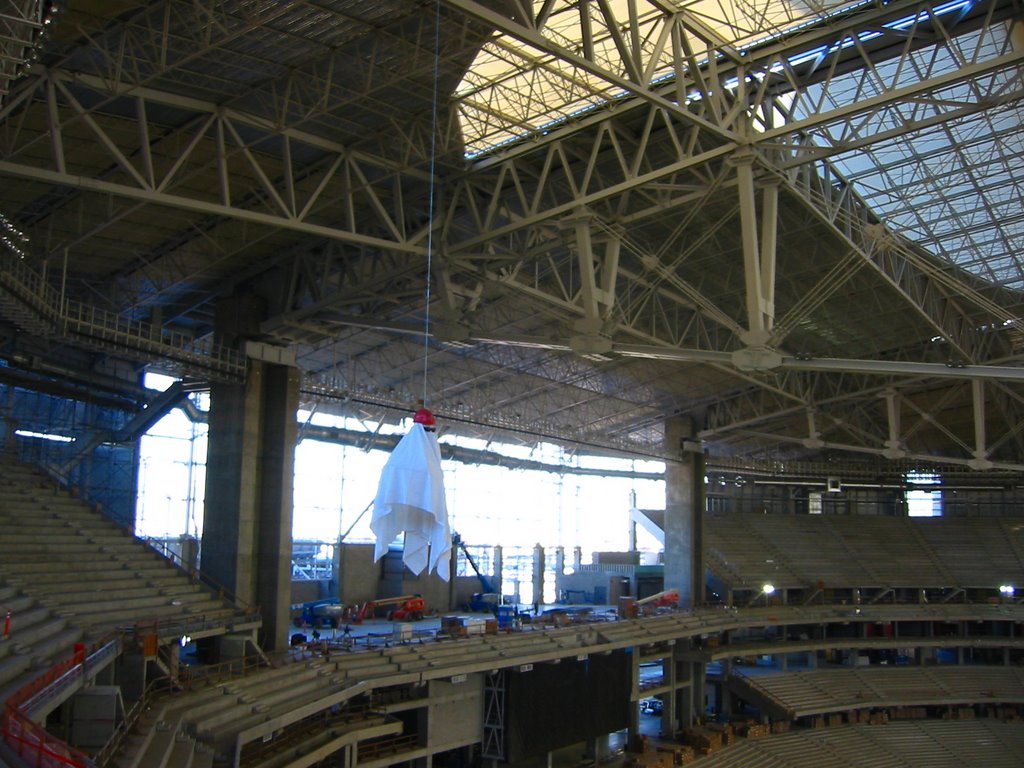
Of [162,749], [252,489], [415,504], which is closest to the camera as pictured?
[415,504]

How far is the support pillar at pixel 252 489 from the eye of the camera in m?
28.2

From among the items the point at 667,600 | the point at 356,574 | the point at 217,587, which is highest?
the point at 217,587

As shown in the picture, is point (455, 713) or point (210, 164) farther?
point (455, 713)

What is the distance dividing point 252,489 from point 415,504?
19.9 metres

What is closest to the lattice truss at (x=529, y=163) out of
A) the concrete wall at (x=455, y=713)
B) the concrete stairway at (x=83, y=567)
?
the concrete stairway at (x=83, y=567)

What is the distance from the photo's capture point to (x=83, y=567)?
23.7m

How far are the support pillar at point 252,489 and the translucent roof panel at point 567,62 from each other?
10.4m

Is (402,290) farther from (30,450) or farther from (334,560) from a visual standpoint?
(334,560)

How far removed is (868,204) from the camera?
30.3 m

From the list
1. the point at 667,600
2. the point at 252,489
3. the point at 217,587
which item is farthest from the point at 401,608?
the point at 252,489

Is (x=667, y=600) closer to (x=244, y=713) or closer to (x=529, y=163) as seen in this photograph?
(x=529, y=163)

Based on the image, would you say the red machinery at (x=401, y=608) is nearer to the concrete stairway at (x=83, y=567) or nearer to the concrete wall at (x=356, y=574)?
the concrete wall at (x=356, y=574)

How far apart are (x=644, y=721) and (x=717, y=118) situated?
33.0 meters

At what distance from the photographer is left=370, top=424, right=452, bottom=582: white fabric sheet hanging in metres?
9.95
